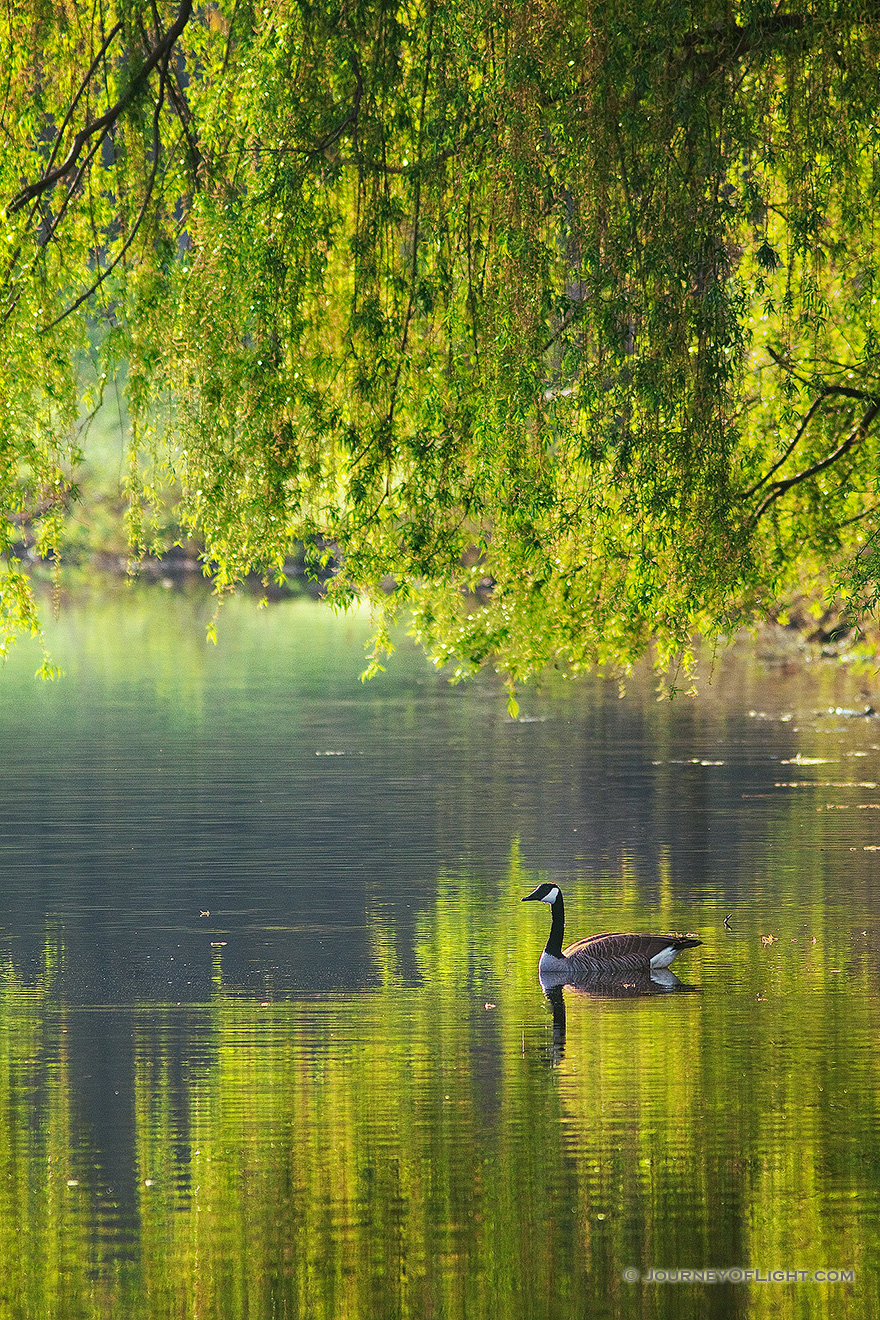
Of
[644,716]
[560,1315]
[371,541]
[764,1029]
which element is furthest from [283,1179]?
[644,716]

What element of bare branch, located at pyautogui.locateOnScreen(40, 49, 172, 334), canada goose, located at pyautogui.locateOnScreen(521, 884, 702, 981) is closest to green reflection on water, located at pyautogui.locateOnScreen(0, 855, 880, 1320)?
canada goose, located at pyautogui.locateOnScreen(521, 884, 702, 981)

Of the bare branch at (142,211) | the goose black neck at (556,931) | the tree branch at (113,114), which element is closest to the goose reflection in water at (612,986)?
the goose black neck at (556,931)

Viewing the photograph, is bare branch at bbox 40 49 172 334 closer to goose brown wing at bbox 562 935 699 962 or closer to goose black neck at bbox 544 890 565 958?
goose black neck at bbox 544 890 565 958

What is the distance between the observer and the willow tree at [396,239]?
11492 millimetres

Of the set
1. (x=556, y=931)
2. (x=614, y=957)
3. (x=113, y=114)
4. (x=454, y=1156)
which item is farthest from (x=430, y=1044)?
(x=113, y=114)

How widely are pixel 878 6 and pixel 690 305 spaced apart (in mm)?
2124

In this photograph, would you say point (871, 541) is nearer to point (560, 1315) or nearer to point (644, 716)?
point (560, 1315)

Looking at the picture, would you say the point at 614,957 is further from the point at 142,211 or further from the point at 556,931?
the point at 142,211

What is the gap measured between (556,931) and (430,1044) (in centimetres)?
291

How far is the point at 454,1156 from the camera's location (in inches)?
402

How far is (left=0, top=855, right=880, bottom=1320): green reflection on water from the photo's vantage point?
8.45 metres

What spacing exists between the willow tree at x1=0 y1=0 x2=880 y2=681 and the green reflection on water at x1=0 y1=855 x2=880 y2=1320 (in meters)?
2.83

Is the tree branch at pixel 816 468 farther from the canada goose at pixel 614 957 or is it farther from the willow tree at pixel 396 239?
the willow tree at pixel 396 239

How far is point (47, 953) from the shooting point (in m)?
15.9
